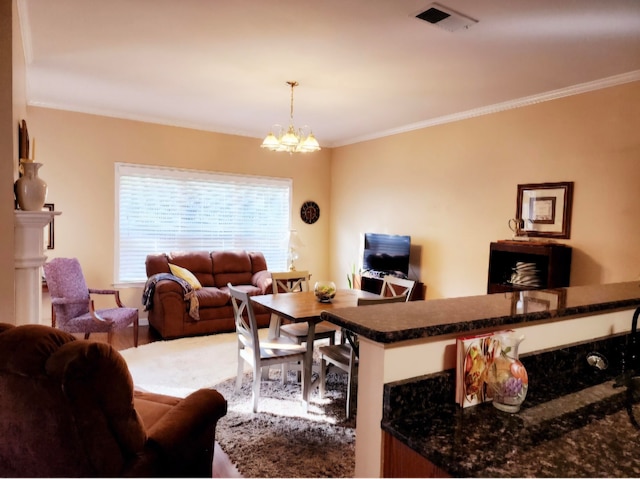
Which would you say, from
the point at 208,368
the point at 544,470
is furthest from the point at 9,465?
the point at 208,368

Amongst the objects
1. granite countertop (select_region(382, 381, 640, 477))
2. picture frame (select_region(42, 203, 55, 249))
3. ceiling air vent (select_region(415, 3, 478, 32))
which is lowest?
granite countertop (select_region(382, 381, 640, 477))

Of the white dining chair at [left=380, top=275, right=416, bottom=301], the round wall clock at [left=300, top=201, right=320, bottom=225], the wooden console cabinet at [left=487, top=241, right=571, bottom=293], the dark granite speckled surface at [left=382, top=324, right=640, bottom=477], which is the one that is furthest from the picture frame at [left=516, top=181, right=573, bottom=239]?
the round wall clock at [left=300, top=201, right=320, bottom=225]

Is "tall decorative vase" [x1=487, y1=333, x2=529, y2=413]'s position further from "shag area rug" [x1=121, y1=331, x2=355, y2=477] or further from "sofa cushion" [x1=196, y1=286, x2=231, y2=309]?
"sofa cushion" [x1=196, y1=286, x2=231, y2=309]

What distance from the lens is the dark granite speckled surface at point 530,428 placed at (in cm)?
85

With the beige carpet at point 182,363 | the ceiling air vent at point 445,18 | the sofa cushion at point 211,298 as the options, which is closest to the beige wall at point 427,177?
the sofa cushion at point 211,298

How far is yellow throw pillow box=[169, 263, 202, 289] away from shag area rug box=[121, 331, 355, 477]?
919 millimetres

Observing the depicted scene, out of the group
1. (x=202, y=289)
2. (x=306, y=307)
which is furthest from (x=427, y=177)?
(x=202, y=289)

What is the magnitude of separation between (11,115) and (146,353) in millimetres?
2772

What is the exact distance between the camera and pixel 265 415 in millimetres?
2951

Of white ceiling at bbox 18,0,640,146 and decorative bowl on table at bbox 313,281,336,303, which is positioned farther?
decorative bowl on table at bbox 313,281,336,303

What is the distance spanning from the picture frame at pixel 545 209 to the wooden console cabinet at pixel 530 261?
0.72ft

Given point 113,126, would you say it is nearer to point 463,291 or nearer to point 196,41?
point 196,41

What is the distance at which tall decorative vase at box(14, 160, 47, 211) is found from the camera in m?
2.35

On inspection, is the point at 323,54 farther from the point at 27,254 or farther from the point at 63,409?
the point at 63,409
